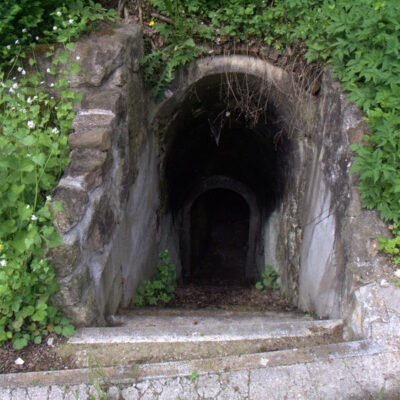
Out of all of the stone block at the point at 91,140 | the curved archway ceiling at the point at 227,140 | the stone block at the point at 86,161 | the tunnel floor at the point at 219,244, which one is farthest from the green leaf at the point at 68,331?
the tunnel floor at the point at 219,244

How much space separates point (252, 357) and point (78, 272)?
1082mm

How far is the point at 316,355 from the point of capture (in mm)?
1888

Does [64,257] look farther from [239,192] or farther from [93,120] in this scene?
[239,192]

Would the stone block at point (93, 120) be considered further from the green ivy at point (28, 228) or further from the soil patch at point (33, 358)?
the soil patch at point (33, 358)

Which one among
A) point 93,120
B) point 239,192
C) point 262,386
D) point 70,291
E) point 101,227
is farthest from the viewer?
point 239,192

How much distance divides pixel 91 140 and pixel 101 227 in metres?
0.60

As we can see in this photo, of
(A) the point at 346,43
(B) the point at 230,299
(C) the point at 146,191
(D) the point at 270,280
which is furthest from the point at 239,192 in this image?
(A) the point at 346,43

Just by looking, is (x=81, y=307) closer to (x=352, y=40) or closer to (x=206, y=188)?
(x=352, y=40)

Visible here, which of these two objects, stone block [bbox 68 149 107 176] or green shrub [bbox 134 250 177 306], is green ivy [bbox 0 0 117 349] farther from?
green shrub [bbox 134 250 177 306]

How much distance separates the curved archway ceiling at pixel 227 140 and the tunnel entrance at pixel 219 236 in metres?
1.29

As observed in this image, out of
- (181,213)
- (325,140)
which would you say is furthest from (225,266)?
(325,140)

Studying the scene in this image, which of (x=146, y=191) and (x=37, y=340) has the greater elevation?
(x=146, y=191)

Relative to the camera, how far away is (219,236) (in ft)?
29.3

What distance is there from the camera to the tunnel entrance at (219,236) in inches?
301
